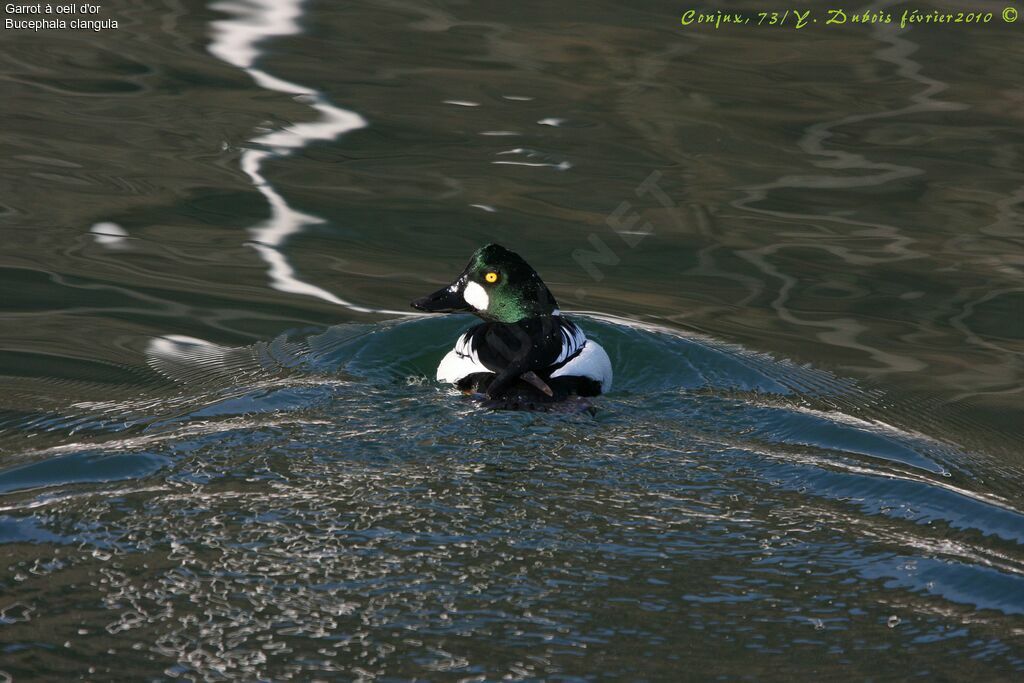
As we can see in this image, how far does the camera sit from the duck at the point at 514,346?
6.06 metres

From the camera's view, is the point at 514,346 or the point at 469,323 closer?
the point at 514,346

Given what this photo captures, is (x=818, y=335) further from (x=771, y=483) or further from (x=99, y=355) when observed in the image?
(x=99, y=355)

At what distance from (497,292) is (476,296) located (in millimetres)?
118

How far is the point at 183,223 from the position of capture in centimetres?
884

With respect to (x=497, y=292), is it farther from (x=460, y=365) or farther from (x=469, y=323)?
(x=469, y=323)

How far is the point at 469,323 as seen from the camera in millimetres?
8086

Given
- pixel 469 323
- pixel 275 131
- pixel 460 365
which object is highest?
pixel 275 131

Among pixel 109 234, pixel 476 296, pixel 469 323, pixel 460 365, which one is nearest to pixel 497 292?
pixel 476 296

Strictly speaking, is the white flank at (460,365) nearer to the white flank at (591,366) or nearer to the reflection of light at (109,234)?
the white flank at (591,366)

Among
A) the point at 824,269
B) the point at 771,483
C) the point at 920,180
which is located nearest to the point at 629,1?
the point at 920,180

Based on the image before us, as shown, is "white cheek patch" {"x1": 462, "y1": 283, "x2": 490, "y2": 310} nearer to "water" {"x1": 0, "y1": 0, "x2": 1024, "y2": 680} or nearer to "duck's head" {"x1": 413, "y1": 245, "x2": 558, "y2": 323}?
"duck's head" {"x1": 413, "y1": 245, "x2": 558, "y2": 323}

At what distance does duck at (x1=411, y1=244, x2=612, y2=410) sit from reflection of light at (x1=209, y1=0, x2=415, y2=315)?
1.20 meters

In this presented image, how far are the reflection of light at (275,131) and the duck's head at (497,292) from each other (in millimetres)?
→ 1148

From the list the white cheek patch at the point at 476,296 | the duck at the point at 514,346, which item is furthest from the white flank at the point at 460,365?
the white cheek patch at the point at 476,296
